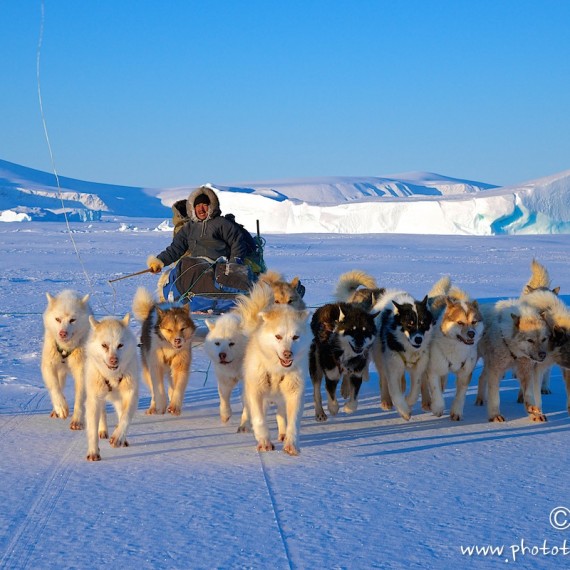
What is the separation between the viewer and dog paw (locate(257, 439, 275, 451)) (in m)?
4.50

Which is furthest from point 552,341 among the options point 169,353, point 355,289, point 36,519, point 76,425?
point 36,519

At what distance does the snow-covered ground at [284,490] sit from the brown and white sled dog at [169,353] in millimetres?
171

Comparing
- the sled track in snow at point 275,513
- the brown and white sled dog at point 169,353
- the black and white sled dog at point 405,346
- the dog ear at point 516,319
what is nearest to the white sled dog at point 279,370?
the sled track in snow at point 275,513

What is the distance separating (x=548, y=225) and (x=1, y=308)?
28.3 m

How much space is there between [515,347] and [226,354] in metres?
1.90

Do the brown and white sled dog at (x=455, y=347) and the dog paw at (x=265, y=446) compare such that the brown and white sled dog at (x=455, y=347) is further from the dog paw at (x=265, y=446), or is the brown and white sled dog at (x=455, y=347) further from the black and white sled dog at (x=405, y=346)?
the dog paw at (x=265, y=446)

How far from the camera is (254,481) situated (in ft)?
12.7

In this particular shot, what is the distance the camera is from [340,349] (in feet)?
17.5

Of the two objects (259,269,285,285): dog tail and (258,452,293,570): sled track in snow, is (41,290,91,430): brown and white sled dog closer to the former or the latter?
(258,452,293,570): sled track in snow

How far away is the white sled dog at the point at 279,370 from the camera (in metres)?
4.48

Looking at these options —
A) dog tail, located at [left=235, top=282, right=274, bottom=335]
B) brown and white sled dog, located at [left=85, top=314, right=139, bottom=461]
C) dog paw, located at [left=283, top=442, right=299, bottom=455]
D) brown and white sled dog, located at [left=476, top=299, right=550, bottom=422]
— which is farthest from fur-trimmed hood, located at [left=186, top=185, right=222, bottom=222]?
dog paw, located at [left=283, top=442, right=299, bottom=455]

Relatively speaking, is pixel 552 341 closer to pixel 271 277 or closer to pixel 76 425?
pixel 271 277

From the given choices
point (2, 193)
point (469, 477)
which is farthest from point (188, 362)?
point (2, 193)

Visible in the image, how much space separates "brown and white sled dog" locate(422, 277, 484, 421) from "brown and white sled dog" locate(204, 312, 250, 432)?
51.0 inches
